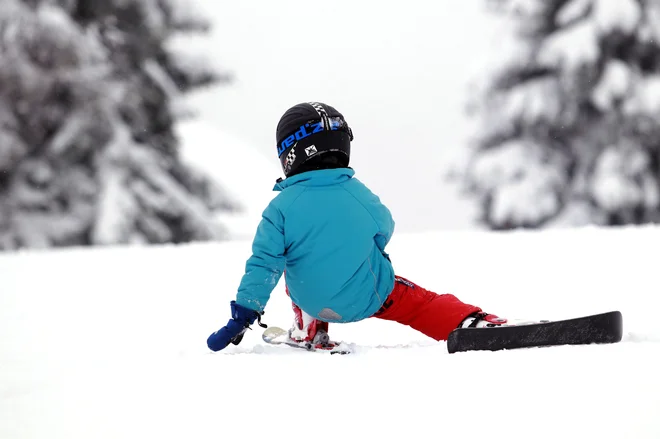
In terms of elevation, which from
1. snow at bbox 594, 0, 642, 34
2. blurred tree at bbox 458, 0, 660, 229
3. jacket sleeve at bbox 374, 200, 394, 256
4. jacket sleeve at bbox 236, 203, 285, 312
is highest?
snow at bbox 594, 0, 642, 34

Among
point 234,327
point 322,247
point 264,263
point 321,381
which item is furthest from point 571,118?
point 321,381

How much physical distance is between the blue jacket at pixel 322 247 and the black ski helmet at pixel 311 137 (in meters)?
0.06

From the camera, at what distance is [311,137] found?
2.54 meters

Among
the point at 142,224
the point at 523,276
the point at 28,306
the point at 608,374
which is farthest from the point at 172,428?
the point at 142,224

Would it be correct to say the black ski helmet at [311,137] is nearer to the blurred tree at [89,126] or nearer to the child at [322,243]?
the child at [322,243]

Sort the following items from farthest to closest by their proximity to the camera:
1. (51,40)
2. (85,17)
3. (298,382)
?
(85,17)
(51,40)
(298,382)

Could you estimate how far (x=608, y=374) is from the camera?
1824 mm

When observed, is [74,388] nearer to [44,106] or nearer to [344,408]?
[344,408]

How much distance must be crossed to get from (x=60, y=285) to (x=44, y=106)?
619cm

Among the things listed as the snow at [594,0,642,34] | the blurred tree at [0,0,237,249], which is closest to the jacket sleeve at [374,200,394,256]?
the blurred tree at [0,0,237,249]

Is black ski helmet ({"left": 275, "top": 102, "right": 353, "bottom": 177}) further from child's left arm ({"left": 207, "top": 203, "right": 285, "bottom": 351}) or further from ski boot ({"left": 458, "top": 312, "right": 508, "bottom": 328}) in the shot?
ski boot ({"left": 458, "top": 312, "right": 508, "bottom": 328})

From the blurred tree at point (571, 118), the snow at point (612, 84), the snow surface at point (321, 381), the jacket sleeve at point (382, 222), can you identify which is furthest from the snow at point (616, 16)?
the jacket sleeve at point (382, 222)

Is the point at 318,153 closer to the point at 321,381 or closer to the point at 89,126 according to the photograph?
the point at 321,381

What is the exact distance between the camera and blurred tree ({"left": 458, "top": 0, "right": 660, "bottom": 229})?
10297mm
